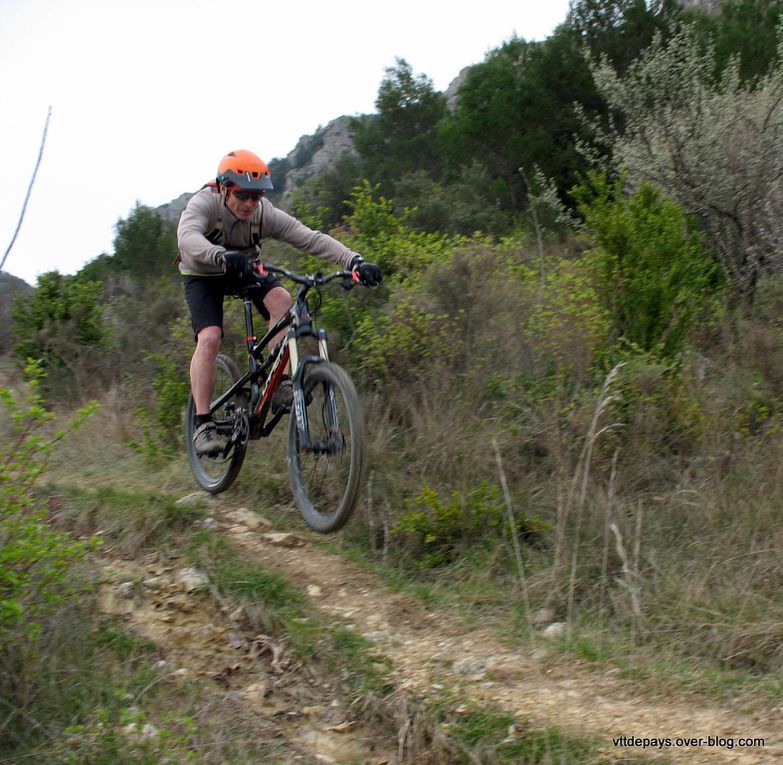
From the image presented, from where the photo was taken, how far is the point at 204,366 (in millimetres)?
5105

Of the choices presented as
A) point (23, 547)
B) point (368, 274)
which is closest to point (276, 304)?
point (368, 274)

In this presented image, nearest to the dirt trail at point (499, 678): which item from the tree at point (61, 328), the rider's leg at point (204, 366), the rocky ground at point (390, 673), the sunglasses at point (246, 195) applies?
the rocky ground at point (390, 673)

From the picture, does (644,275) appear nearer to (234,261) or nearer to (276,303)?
(276,303)

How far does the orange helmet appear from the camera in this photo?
4.66 metres

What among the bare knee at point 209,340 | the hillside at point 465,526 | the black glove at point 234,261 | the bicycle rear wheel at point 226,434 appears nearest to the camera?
the hillside at point 465,526

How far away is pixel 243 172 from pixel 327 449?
169cm

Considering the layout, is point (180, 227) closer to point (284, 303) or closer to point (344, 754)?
point (284, 303)

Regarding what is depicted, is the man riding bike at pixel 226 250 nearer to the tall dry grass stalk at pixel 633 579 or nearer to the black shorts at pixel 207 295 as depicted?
the black shorts at pixel 207 295

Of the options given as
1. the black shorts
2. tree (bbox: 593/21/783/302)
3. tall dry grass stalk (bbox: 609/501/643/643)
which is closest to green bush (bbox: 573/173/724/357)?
tree (bbox: 593/21/783/302)

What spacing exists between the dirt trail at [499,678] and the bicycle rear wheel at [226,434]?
1.97 ft

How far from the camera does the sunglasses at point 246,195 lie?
4754mm

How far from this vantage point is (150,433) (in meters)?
7.25

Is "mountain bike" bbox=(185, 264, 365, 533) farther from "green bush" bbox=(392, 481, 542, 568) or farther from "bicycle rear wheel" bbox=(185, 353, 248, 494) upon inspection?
"green bush" bbox=(392, 481, 542, 568)

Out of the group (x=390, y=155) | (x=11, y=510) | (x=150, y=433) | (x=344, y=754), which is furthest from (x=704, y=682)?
(x=390, y=155)
